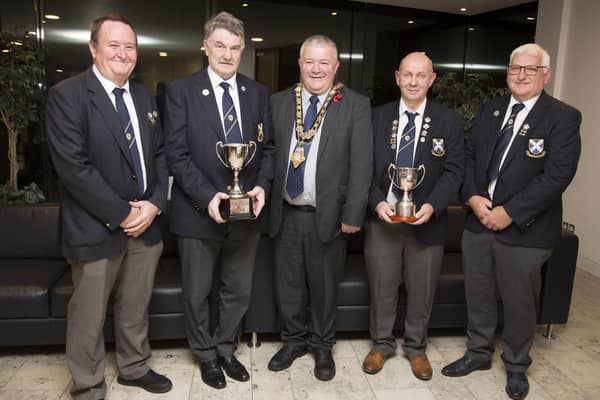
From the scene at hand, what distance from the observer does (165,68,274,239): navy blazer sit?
7.87 feet

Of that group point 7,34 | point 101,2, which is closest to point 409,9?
point 101,2

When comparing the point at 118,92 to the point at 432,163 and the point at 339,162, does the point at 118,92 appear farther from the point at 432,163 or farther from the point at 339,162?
the point at 432,163

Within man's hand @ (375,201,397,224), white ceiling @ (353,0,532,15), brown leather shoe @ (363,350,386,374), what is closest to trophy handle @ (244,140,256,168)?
man's hand @ (375,201,397,224)

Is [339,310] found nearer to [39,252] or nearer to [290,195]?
[290,195]

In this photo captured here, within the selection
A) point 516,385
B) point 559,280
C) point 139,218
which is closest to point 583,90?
point 559,280

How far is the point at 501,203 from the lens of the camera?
258cm

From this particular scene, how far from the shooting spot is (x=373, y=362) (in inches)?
111

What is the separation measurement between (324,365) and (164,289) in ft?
3.20

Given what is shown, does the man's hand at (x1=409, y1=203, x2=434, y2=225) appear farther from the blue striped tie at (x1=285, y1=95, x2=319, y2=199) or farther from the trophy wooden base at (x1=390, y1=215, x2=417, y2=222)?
the blue striped tie at (x1=285, y1=95, x2=319, y2=199)

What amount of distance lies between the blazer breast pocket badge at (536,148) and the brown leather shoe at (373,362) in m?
1.32

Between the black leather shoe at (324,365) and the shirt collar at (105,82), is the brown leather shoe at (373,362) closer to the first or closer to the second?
the black leather shoe at (324,365)

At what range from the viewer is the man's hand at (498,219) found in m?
2.52

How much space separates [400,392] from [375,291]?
1.73 ft

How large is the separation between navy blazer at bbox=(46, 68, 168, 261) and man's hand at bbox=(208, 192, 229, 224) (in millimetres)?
342
